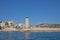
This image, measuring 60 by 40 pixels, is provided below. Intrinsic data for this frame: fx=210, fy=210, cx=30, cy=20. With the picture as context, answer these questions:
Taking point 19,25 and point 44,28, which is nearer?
point 19,25


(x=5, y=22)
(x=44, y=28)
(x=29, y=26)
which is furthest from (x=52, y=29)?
(x=5, y=22)

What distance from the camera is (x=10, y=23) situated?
138m

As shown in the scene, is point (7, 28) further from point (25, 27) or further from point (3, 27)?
point (25, 27)

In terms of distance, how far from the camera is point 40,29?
490 feet

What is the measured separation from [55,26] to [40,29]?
17.2 m

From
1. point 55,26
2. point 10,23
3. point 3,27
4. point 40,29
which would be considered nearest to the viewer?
point 3,27

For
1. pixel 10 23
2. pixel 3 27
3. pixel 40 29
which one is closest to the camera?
pixel 3 27

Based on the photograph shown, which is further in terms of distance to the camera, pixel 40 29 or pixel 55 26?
pixel 55 26

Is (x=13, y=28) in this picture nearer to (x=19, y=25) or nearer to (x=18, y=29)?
(x=18, y=29)

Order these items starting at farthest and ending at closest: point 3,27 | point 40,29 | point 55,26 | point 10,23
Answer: point 55,26
point 40,29
point 10,23
point 3,27

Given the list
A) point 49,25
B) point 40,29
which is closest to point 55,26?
point 49,25

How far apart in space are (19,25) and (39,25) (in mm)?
25884

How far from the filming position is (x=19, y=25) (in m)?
141

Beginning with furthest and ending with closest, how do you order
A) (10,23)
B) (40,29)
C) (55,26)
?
(55,26) → (40,29) → (10,23)
